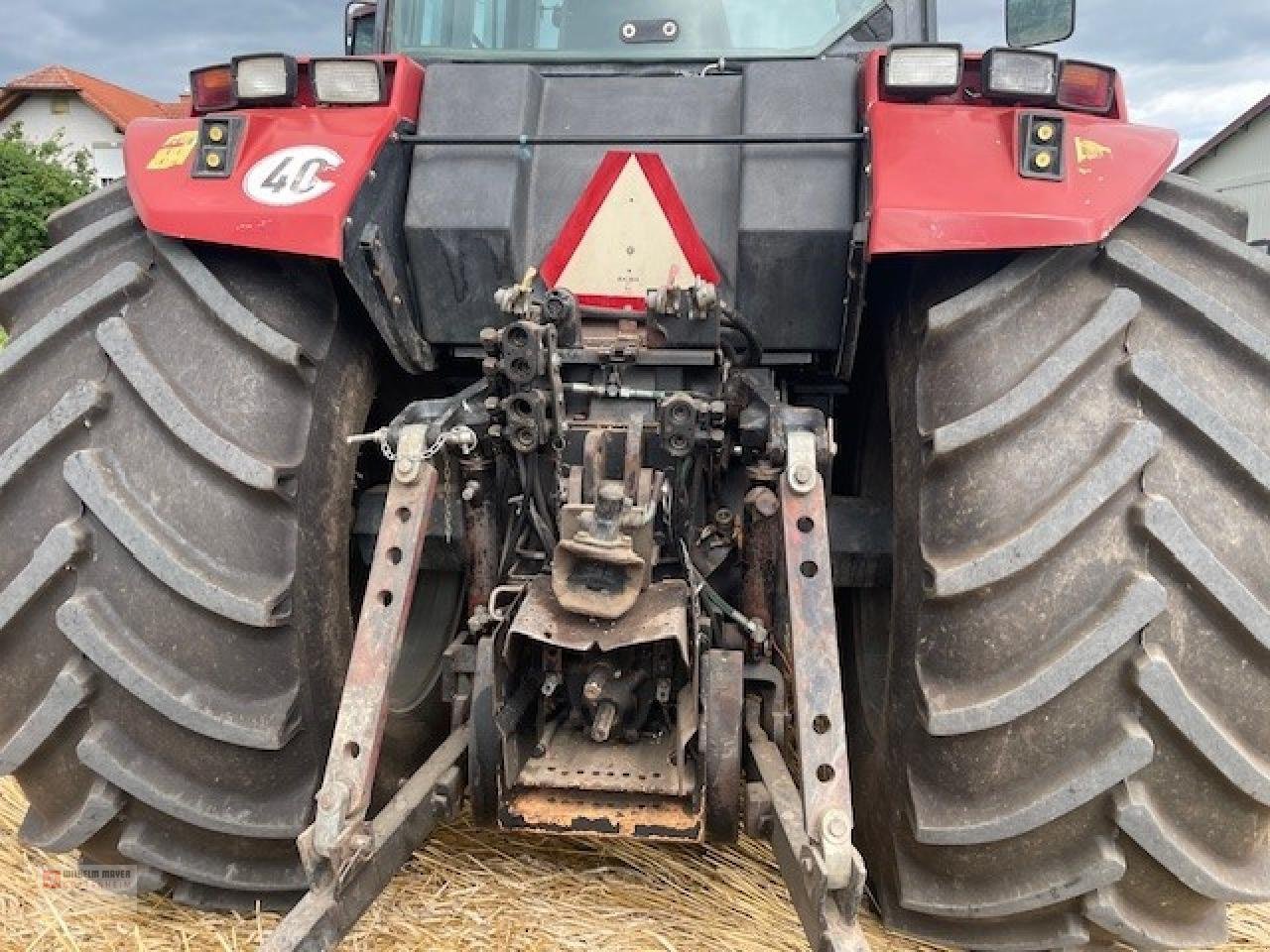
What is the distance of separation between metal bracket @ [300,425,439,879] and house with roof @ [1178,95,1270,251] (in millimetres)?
27952

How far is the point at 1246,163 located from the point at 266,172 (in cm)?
3184

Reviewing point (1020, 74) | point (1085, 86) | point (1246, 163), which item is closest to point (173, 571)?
point (1020, 74)

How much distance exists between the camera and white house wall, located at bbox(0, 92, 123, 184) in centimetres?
4022

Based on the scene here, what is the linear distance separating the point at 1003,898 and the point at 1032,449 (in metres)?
0.81

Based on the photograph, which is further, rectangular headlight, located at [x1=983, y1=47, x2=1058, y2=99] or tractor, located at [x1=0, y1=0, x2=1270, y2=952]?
rectangular headlight, located at [x1=983, y1=47, x2=1058, y2=99]

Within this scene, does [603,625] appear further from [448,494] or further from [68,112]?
[68,112]

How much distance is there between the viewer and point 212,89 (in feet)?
8.33

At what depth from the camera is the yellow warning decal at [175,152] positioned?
2.39 meters

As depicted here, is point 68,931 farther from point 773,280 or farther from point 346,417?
point 773,280

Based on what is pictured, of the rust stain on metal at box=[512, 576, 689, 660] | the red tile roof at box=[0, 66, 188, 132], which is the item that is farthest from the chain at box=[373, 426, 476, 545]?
the red tile roof at box=[0, 66, 188, 132]

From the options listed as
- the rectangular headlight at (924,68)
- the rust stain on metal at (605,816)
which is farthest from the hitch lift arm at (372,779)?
the rectangular headlight at (924,68)

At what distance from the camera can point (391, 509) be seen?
2006 mm

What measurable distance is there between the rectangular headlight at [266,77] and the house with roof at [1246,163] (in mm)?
27625

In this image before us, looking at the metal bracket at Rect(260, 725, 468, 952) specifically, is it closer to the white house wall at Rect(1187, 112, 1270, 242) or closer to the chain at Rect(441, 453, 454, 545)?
the chain at Rect(441, 453, 454, 545)
